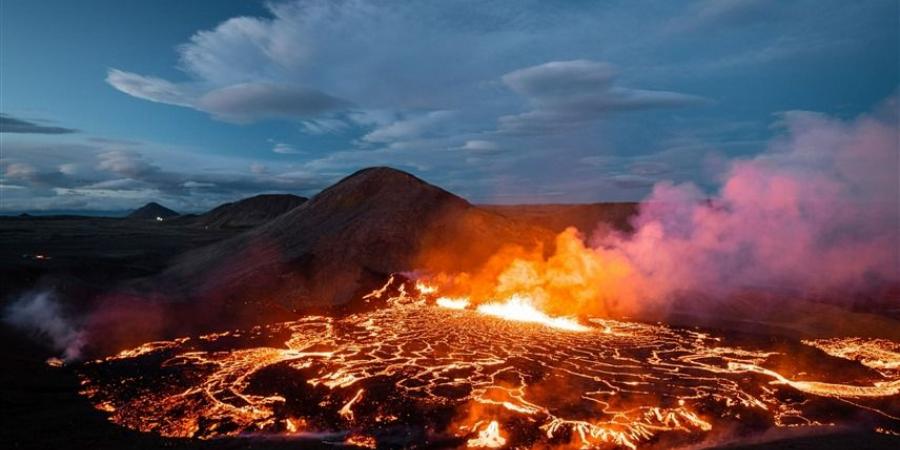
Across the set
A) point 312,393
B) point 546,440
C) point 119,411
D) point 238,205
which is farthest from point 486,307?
point 238,205

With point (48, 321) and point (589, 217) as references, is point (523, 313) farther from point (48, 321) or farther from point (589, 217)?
point (589, 217)

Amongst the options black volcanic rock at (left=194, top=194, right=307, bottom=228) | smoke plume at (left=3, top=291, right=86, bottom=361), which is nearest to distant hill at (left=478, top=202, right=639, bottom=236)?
smoke plume at (left=3, top=291, right=86, bottom=361)

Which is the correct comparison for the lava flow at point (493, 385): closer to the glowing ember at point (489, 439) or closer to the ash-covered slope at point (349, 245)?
the glowing ember at point (489, 439)

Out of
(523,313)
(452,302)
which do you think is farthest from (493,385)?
(452,302)

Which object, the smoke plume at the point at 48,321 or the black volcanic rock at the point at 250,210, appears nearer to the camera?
the smoke plume at the point at 48,321

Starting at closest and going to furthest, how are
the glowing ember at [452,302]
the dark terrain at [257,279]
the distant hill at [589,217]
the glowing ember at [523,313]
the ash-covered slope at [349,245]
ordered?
1. the dark terrain at [257,279]
2. the glowing ember at [523,313]
3. the glowing ember at [452,302]
4. the ash-covered slope at [349,245]
5. the distant hill at [589,217]

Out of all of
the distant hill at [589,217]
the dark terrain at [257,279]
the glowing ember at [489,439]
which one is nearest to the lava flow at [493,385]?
the glowing ember at [489,439]

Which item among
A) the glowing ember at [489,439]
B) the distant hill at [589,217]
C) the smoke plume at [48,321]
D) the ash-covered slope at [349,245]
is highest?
the distant hill at [589,217]
